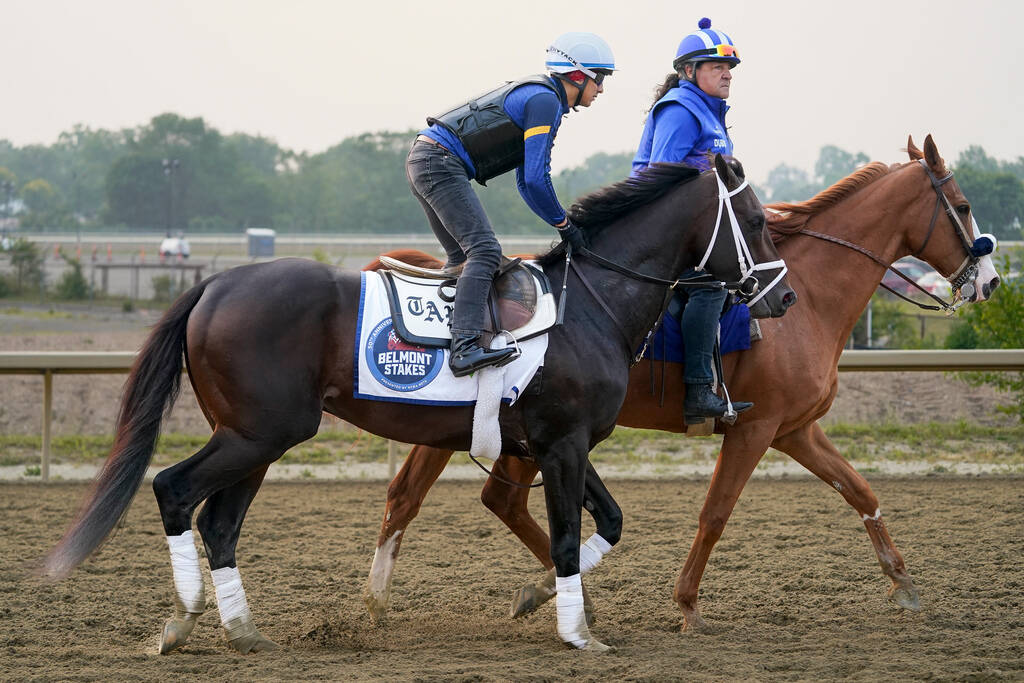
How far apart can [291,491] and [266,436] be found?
457 cm

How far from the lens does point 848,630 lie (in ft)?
17.7

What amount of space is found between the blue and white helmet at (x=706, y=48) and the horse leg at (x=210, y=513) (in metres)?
3.21

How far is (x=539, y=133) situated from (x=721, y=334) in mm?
1686

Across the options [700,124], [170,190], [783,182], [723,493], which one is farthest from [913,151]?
[170,190]

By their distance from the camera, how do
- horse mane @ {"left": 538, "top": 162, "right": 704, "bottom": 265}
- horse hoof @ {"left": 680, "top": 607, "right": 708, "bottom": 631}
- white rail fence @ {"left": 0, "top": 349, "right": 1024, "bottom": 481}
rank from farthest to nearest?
white rail fence @ {"left": 0, "top": 349, "right": 1024, "bottom": 481} < horse hoof @ {"left": 680, "top": 607, "right": 708, "bottom": 631} < horse mane @ {"left": 538, "top": 162, "right": 704, "bottom": 265}

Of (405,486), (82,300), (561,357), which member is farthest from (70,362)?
(82,300)

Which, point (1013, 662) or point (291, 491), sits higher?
point (1013, 662)

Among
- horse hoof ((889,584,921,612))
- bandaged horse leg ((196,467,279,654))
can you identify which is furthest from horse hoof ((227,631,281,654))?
horse hoof ((889,584,921,612))

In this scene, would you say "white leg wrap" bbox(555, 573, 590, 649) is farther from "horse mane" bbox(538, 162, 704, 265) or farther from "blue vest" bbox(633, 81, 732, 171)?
"blue vest" bbox(633, 81, 732, 171)

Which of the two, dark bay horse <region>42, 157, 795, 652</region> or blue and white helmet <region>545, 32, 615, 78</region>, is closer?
dark bay horse <region>42, 157, 795, 652</region>

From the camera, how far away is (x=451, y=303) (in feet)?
16.1

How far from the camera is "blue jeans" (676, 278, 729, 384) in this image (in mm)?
5555

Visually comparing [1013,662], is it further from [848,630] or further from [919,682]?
[848,630]

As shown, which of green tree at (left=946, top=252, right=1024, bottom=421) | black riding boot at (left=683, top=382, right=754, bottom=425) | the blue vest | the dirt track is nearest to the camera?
the dirt track
